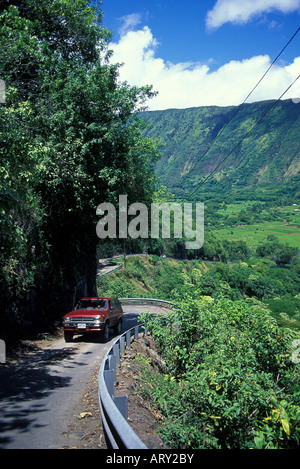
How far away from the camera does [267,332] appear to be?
8852 millimetres

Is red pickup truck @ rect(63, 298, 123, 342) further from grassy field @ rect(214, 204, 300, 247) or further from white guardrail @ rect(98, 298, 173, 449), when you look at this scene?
grassy field @ rect(214, 204, 300, 247)

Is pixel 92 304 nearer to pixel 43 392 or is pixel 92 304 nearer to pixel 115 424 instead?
pixel 43 392

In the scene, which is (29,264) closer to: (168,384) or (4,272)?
(4,272)

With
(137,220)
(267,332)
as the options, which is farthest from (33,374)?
(137,220)

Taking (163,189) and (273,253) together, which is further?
(273,253)

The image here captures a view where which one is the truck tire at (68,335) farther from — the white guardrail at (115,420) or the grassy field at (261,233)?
the grassy field at (261,233)

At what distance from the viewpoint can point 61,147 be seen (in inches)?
599

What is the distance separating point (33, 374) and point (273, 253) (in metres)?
149

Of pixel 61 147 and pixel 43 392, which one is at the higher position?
pixel 61 147

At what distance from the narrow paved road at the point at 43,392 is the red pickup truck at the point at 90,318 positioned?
58 cm

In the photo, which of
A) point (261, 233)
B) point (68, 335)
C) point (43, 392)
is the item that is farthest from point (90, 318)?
point (261, 233)

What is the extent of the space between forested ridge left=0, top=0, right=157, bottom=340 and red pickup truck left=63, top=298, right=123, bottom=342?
2.00 m

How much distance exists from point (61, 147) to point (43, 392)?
10631 millimetres

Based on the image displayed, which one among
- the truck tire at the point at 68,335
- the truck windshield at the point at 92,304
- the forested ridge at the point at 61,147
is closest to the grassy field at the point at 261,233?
the forested ridge at the point at 61,147
